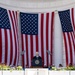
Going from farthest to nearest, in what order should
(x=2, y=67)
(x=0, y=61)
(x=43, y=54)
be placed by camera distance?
(x=43, y=54), (x=0, y=61), (x=2, y=67)

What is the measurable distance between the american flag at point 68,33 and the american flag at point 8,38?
3.68m

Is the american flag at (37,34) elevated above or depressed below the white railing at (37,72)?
above

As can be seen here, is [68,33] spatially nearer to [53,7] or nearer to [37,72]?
[53,7]

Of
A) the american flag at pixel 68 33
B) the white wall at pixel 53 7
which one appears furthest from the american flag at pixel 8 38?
the american flag at pixel 68 33

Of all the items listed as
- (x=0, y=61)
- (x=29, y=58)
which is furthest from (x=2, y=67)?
(x=29, y=58)

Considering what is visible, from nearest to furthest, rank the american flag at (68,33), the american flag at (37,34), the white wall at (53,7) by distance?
the american flag at (68,33)
the american flag at (37,34)
the white wall at (53,7)

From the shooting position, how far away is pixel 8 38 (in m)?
21.1

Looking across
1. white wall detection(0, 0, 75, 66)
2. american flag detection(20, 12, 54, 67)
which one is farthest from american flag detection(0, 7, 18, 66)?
white wall detection(0, 0, 75, 66)

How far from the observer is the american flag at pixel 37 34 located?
2181cm

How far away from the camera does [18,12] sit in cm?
2227

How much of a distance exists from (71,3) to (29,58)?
5316 mm

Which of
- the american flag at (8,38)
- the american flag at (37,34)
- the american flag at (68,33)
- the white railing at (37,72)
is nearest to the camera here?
the white railing at (37,72)

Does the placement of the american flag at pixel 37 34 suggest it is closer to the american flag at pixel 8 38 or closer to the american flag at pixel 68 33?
the american flag at pixel 8 38

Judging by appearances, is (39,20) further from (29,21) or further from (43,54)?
(43,54)
